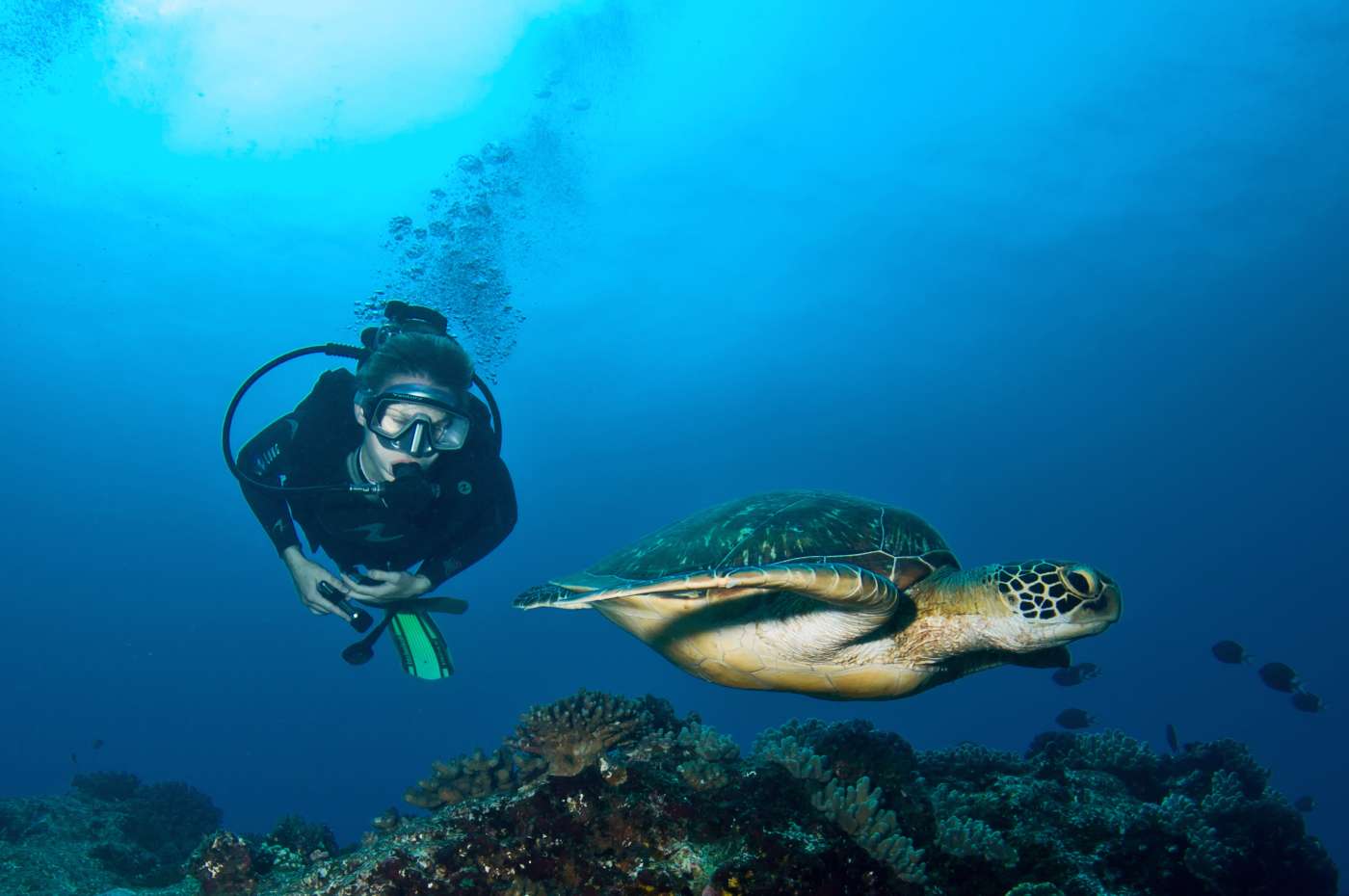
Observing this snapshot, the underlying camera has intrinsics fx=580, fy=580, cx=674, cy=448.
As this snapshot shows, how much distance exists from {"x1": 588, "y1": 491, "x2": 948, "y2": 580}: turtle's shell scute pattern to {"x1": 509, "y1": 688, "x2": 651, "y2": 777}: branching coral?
2.54 feet

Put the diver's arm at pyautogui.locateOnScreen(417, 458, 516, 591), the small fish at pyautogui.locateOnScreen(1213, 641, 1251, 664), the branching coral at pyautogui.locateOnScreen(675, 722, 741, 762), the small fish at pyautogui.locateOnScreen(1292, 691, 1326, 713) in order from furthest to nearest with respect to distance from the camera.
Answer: the small fish at pyautogui.locateOnScreen(1292, 691, 1326, 713)
the small fish at pyautogui.locateOnScreen(1213, 641, 1251, 664)
the diver's arm at pyautogui.locateOnScreen(417, 458, 516, 591)
the branching coral at pyautogui.locateOnScreen(675, 722, 741, 762)

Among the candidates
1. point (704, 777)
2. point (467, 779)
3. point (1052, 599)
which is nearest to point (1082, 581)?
point (1052, 599)

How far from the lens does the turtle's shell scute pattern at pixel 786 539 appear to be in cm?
311

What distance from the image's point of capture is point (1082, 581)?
2654 millimetres

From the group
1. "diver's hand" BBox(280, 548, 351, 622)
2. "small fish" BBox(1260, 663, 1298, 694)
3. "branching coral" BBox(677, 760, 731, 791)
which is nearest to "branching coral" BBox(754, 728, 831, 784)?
"branching coral" BBox(677, 760, 731, 791)

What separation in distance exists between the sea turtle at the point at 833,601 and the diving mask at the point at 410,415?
1720 mm

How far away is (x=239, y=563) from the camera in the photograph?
58.7 meters

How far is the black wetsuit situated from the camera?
4742 millimetres

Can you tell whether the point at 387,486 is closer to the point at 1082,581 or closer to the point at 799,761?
the point at 799,761

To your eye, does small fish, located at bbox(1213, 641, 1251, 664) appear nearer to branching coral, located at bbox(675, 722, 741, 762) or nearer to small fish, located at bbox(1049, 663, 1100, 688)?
small fish, located at bbox(1049, 663, 1100, 688)

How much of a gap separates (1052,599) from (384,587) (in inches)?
171

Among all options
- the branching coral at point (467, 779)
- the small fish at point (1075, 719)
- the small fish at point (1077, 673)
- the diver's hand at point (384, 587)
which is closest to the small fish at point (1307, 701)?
the small fish at point (1077, 673)

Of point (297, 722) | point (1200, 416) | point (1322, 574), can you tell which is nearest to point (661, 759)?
point (1200, 416)

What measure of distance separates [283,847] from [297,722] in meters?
61.4
